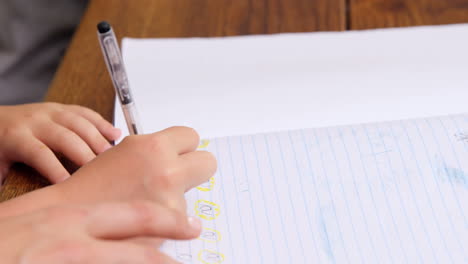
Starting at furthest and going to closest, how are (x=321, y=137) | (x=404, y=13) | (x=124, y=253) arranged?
1. (x=404, y=13)
2. (x=321, y=137)
3. (x=124, y=253)

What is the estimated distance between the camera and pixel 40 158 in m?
0.43

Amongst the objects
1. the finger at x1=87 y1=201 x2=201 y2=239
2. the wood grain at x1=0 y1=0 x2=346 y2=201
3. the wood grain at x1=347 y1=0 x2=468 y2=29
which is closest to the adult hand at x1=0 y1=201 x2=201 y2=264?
the finger at x1=87 y1=201 x2=201 y2=239

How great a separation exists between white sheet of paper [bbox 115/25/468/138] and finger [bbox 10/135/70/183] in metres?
0.07

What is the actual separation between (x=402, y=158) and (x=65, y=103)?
33 cm

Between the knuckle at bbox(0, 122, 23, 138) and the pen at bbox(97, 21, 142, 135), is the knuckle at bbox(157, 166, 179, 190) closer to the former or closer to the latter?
the pen at bbox(97, 21, 142, 135)

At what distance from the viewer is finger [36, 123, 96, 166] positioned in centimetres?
43

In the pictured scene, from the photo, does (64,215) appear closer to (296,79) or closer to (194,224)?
(194,224)

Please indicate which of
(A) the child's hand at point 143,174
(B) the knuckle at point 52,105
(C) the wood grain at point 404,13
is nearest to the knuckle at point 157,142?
(A) the child's hand at point 143,174

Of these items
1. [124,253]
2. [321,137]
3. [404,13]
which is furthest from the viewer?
[404,13]

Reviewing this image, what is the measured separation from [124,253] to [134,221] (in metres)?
0.02

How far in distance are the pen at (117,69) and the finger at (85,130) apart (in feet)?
0.15

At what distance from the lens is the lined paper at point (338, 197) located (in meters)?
0.35

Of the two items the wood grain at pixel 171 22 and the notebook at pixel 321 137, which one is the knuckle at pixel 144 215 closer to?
the notebook at pixel 321 137

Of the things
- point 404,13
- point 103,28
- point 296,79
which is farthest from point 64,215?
point 404,13
